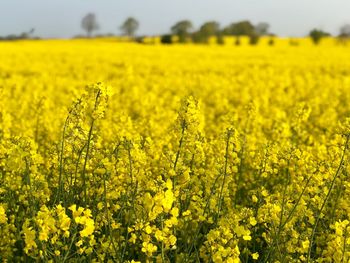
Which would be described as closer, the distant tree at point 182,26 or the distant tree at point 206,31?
the distant tree at point 206,31

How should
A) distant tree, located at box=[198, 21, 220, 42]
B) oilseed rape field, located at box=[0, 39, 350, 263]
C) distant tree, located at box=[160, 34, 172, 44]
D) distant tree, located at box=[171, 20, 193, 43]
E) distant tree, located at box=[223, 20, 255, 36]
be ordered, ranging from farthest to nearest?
distant tree, located at box=[223, 20, 255, 36] → distant tree, located at box=[171, 20, 193, 43] → distant tree, located at box=[198, 21, 220, 42] → distant tree, located at box=[160, 34, 172, 44] → oilseed rape field, located at box=[0, 39, 350, 263]

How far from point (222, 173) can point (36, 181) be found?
140 cm

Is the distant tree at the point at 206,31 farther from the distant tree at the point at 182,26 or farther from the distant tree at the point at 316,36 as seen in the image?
the distant tree at the point at 316,36

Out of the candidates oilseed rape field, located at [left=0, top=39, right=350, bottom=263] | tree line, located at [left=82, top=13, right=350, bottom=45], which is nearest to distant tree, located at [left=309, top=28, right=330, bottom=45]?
tree line, located at [left=82, top=13, right=350, bottom=45]

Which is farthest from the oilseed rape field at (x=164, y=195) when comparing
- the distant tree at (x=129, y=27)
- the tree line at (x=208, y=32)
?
the distant tree at (x=129, y=27)

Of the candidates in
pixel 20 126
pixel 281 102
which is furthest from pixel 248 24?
pixel 20 126

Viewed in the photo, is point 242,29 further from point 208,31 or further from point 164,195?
point 164,195

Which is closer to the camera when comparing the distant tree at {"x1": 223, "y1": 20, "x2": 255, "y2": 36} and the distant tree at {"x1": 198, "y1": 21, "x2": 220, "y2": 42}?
the distant tree at {"x1": 198, "y1": 21, "x2": 220, "y2": 42}

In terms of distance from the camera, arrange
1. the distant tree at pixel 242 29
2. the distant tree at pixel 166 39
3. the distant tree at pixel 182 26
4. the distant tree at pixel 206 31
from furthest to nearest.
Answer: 1. the distant tree at pixel 242 29
2. the distant tree at pixel 182 26
3. the distant tree at pixel 206 31
4. the distant tree at pixel 166 39

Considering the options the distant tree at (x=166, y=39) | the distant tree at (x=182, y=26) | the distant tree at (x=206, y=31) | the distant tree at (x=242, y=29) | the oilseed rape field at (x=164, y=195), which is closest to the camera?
the oilseed rape field at (x=164, y=195)

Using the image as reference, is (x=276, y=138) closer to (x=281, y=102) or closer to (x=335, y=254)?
(x=335, y=254)

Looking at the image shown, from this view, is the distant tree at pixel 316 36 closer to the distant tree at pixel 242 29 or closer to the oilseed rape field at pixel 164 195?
the distant tree at pixel 242 29

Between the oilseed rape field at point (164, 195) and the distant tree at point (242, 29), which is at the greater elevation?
the distant tree at point (242, 29)

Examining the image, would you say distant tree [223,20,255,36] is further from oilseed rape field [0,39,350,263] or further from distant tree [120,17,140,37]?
oilseed rape field [0,39,350,263]
